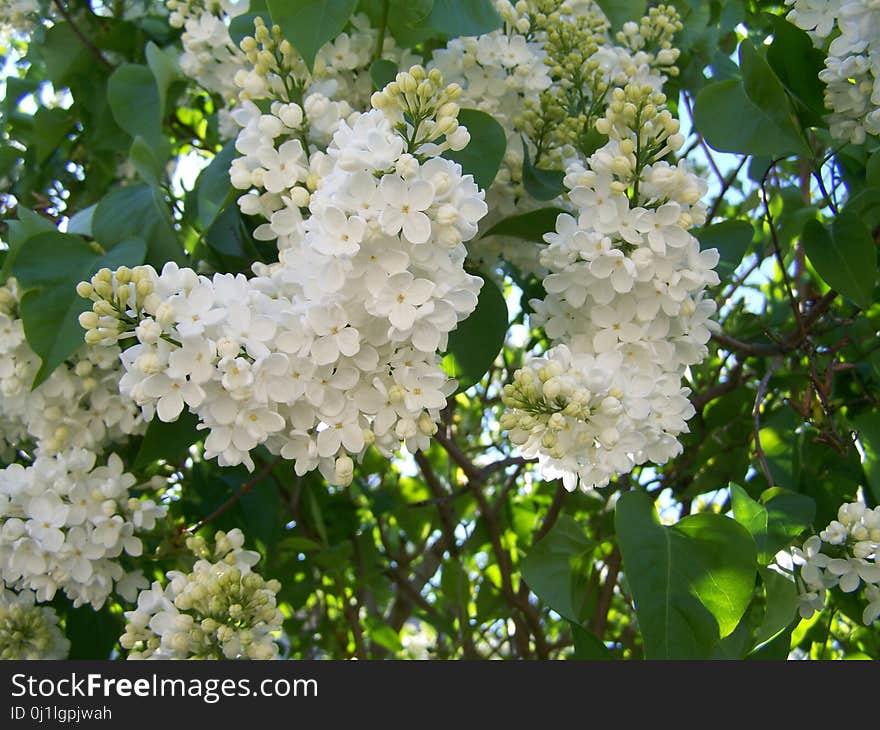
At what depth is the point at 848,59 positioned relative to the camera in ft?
5.46

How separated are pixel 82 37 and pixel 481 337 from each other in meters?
1.47

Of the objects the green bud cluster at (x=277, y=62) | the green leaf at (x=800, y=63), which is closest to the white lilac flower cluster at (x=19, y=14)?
the green bud cluster at (x=277, y=62)

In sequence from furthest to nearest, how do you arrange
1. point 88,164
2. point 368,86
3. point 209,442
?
point 88,164 → point 368,86 → point 209,442

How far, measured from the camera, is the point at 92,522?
69.4 inches

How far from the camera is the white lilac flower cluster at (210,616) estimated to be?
1.60 m

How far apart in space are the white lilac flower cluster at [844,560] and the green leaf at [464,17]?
1.06 meters

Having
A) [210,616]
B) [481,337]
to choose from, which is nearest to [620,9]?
[481,337]

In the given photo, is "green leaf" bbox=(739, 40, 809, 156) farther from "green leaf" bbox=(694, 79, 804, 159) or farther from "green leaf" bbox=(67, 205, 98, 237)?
"green leaf" bbox=(67, 205, 98, 237)

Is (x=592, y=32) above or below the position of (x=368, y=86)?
above

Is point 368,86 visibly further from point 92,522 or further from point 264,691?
point 264,691

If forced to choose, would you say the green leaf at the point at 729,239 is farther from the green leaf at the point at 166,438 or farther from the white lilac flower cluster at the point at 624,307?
the green leaf at the point at 166,438

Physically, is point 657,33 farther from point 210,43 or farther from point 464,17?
point 210,43

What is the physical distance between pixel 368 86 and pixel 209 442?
90 centimetres

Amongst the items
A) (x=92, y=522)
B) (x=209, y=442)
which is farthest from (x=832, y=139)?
(x=92, y=522)
